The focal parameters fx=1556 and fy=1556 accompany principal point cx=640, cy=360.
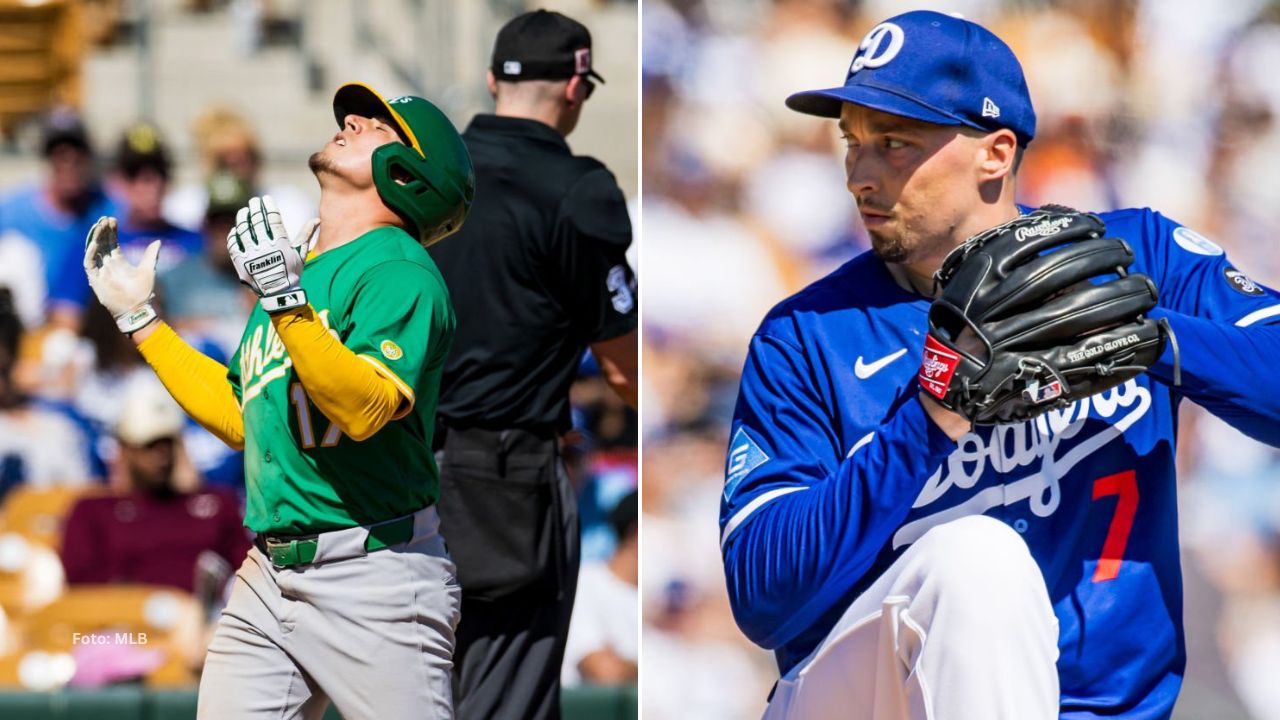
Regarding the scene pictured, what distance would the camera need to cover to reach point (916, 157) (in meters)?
2.09

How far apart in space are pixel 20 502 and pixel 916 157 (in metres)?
3.41

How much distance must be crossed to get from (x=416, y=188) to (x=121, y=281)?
1.64ft

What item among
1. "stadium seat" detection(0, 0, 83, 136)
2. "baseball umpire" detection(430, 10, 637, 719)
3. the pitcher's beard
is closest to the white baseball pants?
the pitcher's beard

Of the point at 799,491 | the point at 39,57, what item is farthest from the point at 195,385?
the point at 39,57

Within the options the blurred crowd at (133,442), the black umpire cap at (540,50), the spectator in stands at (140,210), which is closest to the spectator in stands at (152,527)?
the blurred crowd at (133,442)

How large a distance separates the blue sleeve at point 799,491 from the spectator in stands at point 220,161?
3.00 meters

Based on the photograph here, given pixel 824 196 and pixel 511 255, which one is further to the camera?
pixel 824 196

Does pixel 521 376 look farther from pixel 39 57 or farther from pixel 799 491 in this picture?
pixel 39 57

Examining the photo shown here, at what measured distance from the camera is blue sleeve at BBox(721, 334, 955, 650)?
1790 mm

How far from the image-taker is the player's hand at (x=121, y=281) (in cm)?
250

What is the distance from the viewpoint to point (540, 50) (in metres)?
3.33

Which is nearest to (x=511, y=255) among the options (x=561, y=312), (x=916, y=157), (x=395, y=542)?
→ (x=561, y=312)

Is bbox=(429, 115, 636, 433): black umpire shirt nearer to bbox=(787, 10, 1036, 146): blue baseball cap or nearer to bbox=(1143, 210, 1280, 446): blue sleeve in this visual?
bbox=(787, 10, 1036, 146): blue baseball cap

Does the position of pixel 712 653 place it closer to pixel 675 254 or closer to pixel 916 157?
pixel 675 254
